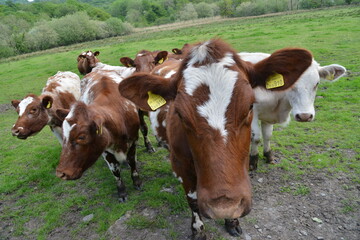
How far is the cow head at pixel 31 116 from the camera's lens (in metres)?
4.94

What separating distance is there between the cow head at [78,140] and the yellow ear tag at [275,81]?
7.81 ft

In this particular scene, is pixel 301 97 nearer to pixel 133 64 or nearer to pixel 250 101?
pixel 250 101

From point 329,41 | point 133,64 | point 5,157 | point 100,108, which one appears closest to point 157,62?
point 133,64

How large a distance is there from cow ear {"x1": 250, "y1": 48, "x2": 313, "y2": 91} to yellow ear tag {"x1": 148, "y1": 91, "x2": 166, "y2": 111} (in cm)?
87

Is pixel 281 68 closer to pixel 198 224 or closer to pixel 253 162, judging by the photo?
pixel 198 224

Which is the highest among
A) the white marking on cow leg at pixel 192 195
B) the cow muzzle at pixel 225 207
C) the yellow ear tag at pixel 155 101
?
the yellow ear tag at pixel 155 101

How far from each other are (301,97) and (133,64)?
483cm

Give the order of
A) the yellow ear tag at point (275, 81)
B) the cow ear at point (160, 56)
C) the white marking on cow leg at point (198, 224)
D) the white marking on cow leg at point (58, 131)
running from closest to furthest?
the yellow ear tag at point (275, 81) → the white marking on cow leg at point (198, 224) → the white marking on cow leg at point (58, 131) → the cow ear at point (160, 56)

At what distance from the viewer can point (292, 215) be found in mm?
3496

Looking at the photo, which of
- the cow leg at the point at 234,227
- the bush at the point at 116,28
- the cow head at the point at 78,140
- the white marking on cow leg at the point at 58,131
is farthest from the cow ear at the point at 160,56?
the bush at the point at 116,28

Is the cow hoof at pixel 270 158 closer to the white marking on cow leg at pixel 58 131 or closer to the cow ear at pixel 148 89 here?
the cow ear at pixel 148 89

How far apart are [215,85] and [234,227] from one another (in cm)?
223

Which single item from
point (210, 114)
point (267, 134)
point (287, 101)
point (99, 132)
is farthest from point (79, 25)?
point (210, 114)

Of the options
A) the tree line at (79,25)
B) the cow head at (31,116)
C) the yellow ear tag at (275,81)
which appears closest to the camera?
the yellow ear tag at (275,81)
